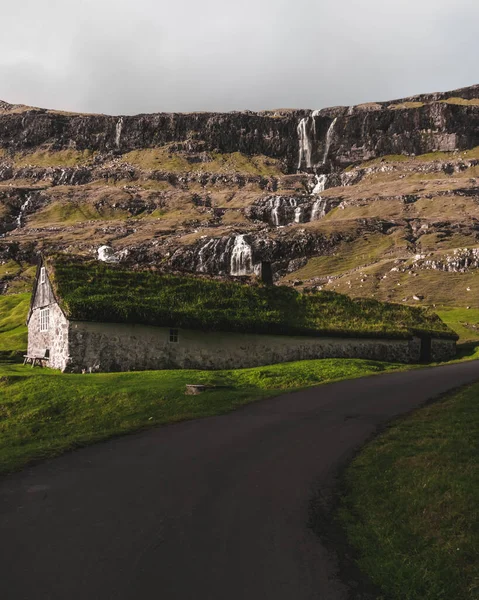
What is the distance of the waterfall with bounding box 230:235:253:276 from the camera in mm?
110688

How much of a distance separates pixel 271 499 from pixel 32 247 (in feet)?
446

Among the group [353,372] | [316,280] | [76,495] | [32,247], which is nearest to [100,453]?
[76,495]

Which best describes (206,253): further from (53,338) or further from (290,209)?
(53,338)

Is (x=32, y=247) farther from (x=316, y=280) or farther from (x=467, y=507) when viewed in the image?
(x=467, y=507)

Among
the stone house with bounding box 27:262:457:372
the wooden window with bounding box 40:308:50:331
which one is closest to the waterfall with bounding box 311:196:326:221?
the stone house with bounding box 27:262:457:372

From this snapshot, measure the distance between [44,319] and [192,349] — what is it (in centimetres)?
1093

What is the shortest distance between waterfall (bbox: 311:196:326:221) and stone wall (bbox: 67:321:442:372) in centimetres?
11736

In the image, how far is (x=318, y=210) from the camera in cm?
15512

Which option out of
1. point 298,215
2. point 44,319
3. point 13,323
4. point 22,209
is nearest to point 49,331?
point 44,319

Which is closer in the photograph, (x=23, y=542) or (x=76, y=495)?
(x=23, y=542)

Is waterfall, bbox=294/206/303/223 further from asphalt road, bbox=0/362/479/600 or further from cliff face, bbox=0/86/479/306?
asphalt road, bbox=0/362/479/600

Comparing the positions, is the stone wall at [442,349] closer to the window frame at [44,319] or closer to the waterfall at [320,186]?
the window frame at [44,319]

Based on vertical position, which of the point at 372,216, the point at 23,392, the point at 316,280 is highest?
the point at 372,216

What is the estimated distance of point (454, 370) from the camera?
1224 inches
